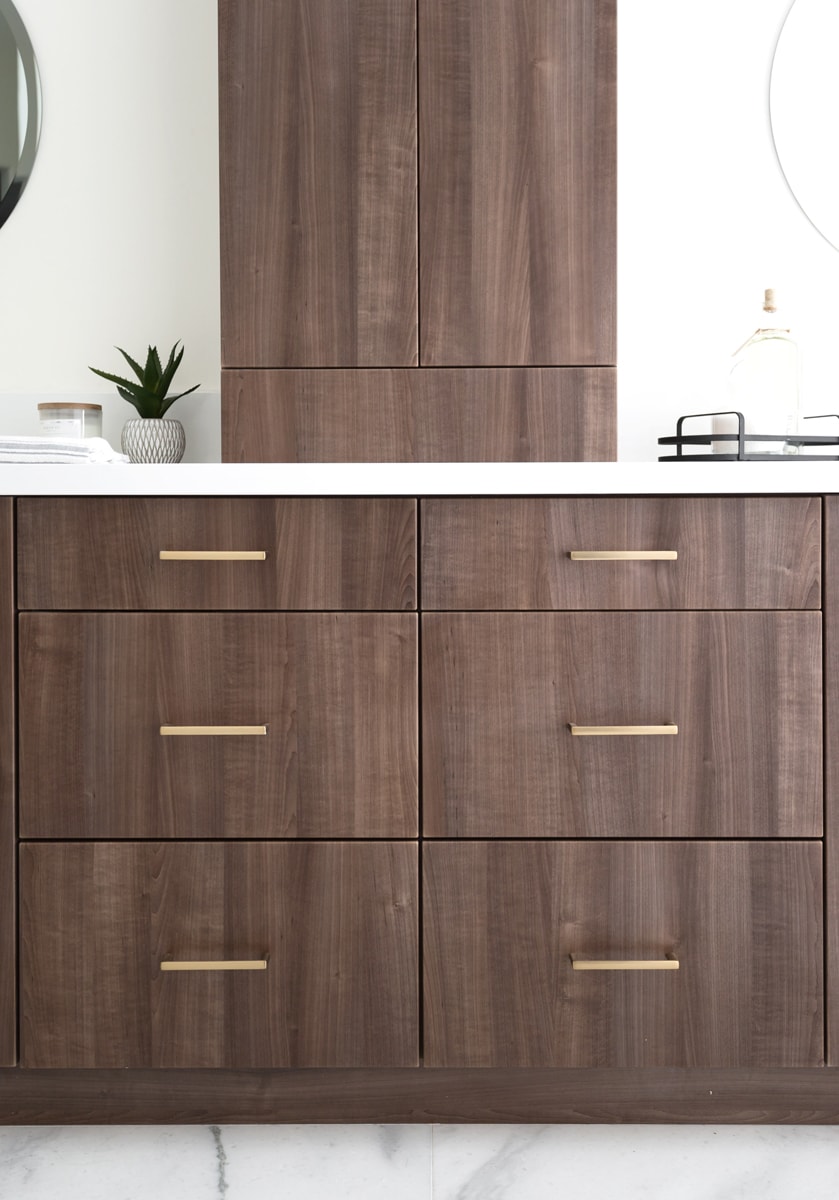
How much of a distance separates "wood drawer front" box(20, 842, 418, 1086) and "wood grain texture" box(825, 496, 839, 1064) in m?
0.61

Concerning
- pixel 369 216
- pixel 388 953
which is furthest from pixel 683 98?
pixel 388 953

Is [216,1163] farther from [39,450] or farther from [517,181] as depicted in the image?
[517,181]

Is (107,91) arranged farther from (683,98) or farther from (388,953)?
(388,953)

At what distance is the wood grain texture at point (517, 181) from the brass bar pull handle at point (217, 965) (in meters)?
1.05

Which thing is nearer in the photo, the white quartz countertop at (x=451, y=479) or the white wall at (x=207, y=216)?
the white quartz countertop at (x=451, y=479)

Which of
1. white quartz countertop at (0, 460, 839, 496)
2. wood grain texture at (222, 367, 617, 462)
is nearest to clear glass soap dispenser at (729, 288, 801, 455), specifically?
wood grain texture at (222, 367, 617, 462)

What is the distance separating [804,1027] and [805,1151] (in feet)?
0.59

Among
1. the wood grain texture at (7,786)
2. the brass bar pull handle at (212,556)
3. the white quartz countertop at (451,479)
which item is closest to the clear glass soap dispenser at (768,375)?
the white quartz countertop at (451,479)

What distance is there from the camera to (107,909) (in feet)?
4.85

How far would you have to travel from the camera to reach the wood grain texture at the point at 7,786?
4.82ft

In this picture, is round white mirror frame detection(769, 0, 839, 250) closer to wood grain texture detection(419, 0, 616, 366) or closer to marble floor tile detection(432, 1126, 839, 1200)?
wood grain texture detection(419, 0, 616, 366)

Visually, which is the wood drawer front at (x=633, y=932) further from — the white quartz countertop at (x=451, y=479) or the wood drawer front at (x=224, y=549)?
the white quartz countertop at (x=451, y=479)

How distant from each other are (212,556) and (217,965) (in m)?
0.60

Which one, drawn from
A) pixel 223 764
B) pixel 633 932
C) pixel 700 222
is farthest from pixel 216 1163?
pixel 700 222
